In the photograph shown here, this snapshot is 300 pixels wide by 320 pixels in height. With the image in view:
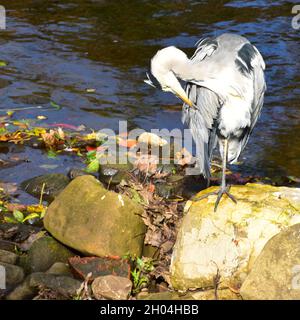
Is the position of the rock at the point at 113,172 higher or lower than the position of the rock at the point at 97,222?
lower

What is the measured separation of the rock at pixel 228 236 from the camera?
443 cm

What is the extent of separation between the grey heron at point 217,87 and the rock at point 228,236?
146 millimetres

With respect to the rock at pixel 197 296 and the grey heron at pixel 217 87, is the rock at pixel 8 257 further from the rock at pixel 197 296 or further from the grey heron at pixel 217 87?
the grey heron at pixel 217 87

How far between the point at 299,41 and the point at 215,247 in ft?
20.7

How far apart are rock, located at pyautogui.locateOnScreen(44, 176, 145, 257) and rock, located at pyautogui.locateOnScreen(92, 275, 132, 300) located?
320mm

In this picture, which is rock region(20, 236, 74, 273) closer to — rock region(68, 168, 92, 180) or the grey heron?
the grey heron

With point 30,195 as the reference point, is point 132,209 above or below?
above

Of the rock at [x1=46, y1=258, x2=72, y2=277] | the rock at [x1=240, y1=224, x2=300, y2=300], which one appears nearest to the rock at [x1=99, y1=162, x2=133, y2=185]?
the rock at [x1=46, y1=258, x2=72, y2=277]

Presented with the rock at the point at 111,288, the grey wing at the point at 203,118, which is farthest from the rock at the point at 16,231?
the grey wing at the point at 203,118

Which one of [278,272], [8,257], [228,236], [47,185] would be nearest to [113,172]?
[47,185]

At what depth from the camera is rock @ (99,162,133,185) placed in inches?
246
